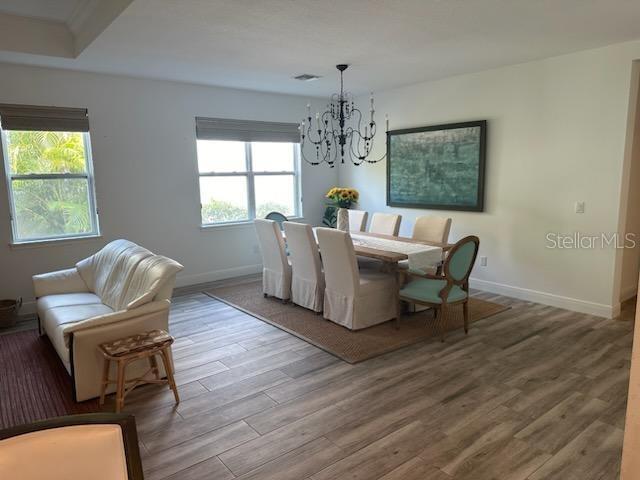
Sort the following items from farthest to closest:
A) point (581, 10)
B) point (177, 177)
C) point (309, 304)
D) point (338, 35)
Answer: point (177, 177) < point (309, 304) < point (338, 35) < point (581, 10)

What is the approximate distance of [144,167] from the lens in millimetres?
5309

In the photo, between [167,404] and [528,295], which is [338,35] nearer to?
[167,404]

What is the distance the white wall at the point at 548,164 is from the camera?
414 cm

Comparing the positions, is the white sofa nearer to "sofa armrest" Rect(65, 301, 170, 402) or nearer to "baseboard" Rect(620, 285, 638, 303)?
"sofa armrest" Rect(65, 301, 170, 402)

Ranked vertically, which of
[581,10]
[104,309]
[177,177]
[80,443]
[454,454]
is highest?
[581,10]

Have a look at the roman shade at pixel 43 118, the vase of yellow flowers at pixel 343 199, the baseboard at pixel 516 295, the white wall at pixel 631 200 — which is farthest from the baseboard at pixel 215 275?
the white wall at pixel 631 200

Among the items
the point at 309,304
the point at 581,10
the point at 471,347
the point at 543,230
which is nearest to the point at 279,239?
the point at 309,304

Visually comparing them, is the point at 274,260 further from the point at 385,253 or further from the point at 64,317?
the point at 64,317

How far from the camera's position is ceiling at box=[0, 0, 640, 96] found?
2.96m

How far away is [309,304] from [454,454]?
2.49 m

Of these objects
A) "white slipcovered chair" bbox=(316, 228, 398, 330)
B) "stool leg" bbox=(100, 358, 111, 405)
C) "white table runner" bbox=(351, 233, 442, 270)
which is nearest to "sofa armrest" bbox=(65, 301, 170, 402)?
"stool leg" bbox=(100, 358, 111, 405)

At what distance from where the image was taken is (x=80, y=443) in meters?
1.10

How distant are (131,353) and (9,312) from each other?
8.31 ft

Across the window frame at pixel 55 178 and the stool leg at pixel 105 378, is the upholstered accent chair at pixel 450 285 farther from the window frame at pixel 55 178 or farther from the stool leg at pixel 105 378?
the window frame at pixel 55 178
